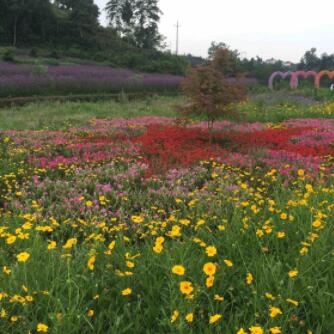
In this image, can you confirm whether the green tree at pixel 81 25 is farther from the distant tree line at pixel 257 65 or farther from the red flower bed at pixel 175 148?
the red flower bed at pixel 175 148

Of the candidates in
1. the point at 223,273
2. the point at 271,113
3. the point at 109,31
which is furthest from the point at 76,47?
the point at 223,273

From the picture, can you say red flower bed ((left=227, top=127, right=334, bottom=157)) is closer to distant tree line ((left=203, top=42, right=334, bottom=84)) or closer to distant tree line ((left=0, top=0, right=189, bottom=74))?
distant tree line ((left=203, top=42, right=334, bottom=84))

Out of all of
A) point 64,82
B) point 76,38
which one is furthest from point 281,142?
point 76,38

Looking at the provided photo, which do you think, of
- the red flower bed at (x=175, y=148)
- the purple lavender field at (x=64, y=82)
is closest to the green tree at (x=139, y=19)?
the purple lavender field at (x=64, y=82)

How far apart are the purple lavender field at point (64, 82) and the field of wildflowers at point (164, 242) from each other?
45.9ft

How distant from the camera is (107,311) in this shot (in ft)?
9.81

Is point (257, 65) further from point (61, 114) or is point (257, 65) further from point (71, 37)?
point (61, 114)

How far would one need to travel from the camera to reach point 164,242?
4.17 metres

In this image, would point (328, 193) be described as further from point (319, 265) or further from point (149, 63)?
point (149, 63)

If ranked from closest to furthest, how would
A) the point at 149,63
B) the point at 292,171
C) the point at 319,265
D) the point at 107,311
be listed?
the point at 107,311
the point at 319,265
the point at 292,171
the point at 149,63

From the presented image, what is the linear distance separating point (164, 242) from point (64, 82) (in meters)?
22.7

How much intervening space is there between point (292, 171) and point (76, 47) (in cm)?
4788

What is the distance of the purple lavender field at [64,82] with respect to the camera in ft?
74.1

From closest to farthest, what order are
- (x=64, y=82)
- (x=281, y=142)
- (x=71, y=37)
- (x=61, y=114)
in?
(x=281, y=142), (x=61, y=114), (x=64, y=82), (x=71, y=37)
